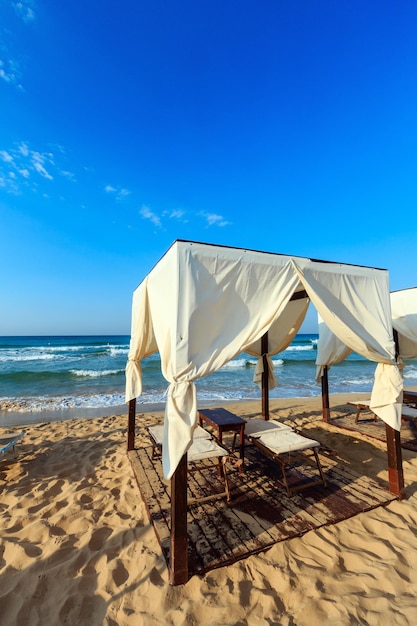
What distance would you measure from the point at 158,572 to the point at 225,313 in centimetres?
204

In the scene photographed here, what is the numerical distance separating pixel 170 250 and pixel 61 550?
2.68 m

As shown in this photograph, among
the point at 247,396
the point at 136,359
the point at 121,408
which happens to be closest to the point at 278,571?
the point at 136,359

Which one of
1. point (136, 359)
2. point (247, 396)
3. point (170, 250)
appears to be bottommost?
point (247, 396)

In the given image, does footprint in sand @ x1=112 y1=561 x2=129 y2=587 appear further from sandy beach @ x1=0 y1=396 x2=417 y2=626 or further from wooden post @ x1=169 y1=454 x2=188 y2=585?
wooden post @ x1=169 y1=454 x2=188 y2=585

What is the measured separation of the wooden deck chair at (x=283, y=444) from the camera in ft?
10.5

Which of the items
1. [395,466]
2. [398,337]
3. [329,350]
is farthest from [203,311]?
[398,337]

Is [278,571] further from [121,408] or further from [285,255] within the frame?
[121,408]

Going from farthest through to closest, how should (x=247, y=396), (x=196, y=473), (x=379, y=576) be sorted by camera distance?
(x=247, y=396)
(x=196, y=473)
(x=379, y=576)

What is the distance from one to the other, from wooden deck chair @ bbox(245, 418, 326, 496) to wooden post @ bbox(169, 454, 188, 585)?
1.33 m

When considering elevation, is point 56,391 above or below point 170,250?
below

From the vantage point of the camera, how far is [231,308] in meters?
2.48

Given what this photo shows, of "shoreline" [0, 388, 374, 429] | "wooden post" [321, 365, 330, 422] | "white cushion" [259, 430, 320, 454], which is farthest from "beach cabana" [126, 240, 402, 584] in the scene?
"shoreline" [0, 388, 374, 429]

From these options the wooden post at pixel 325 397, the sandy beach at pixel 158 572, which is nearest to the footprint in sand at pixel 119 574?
the sandy beach at pixel 158 572

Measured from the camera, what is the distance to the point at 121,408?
8.34 metres
